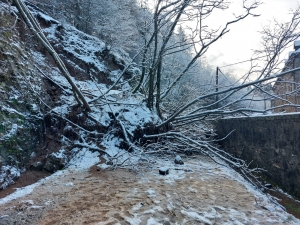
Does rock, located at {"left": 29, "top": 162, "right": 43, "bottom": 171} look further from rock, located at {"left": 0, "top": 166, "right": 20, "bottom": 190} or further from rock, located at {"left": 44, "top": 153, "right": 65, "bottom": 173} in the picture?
rock, located at {"left": 0, "top": 166, "right": 20, "bottom": 190}

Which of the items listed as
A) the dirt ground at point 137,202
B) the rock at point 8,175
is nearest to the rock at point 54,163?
the dirt ground at point 137,202

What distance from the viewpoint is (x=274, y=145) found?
4312 millimetres

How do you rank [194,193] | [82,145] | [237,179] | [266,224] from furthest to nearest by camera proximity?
[82,145], [237,179], [194,193], [266,224]

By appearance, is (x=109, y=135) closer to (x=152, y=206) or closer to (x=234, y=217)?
(x=152, y=206)

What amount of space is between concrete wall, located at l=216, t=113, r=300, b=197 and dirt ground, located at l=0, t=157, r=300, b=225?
0.73 meters

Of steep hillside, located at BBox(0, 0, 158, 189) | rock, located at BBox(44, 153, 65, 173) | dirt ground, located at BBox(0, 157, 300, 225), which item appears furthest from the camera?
rock, located at BBox(44, 153, 65, 173)

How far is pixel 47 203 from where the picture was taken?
266cm

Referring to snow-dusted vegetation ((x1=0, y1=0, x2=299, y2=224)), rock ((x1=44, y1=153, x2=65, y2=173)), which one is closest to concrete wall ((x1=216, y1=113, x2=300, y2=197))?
snow-dusted vegetation ((x1=0, y1=0, x2=299, y2=224))

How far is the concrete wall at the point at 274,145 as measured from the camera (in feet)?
11.9

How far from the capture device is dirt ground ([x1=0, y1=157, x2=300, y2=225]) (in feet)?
7.77

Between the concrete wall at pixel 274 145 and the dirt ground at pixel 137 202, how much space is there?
2.39 feet

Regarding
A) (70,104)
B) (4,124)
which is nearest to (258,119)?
(70,104)

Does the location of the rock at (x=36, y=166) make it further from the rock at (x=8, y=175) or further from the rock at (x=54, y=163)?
the rock at (x=8, y=175)

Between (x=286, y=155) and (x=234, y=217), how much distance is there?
2.01 metres
